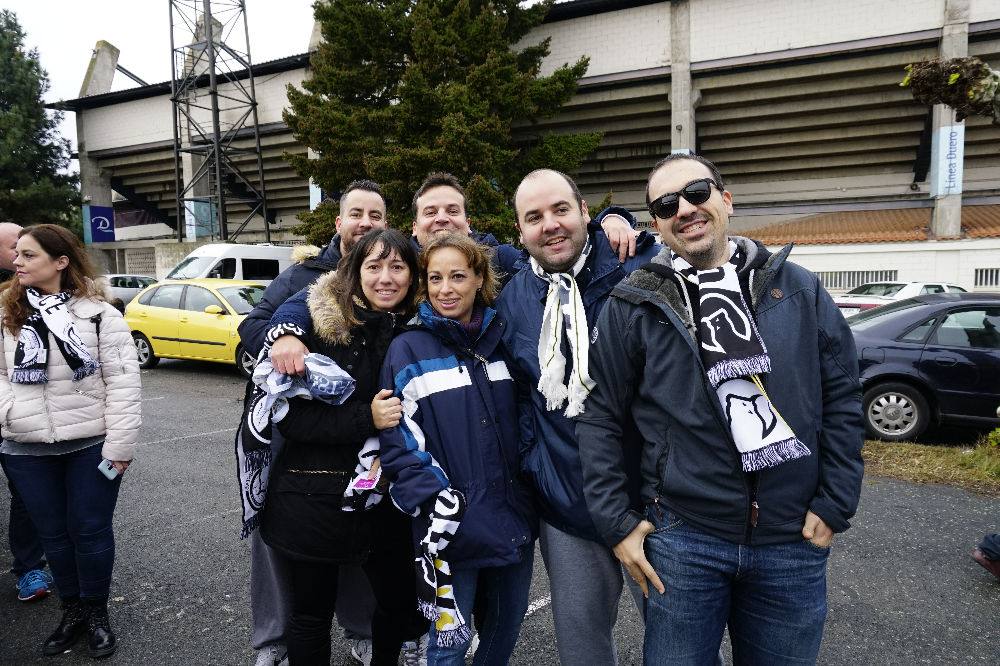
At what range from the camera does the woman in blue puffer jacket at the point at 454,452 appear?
1947 millimetres

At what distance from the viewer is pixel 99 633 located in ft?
9.36

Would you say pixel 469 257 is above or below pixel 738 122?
below

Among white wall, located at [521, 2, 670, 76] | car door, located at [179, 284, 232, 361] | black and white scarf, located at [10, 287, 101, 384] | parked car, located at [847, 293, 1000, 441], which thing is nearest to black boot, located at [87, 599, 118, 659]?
black and white scarf, located at [10, 287, 101, 384]

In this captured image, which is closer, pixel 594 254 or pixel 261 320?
pixel 594 254

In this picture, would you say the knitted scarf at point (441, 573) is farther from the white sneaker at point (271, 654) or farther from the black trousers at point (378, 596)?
the white sneaker at point (271, 654)

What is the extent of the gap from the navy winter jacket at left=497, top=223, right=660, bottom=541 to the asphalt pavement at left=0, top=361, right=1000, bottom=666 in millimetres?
1235

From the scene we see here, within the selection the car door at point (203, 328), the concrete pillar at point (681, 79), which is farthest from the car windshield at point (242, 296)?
the concrete pillar at point (681, 79)

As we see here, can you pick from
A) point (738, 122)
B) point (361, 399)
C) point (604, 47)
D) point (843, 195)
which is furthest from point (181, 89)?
point (361, 399)

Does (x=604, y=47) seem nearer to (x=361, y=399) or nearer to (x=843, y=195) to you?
(x=843, y=195)

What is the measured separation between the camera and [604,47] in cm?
1727

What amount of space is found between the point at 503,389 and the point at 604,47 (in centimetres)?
1747

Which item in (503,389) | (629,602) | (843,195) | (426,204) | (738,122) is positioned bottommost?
(629,602)

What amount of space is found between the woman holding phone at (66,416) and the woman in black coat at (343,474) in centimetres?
114

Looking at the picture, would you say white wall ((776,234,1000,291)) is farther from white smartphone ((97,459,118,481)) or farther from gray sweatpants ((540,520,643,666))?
white smartphone ((97,459,118,481))
